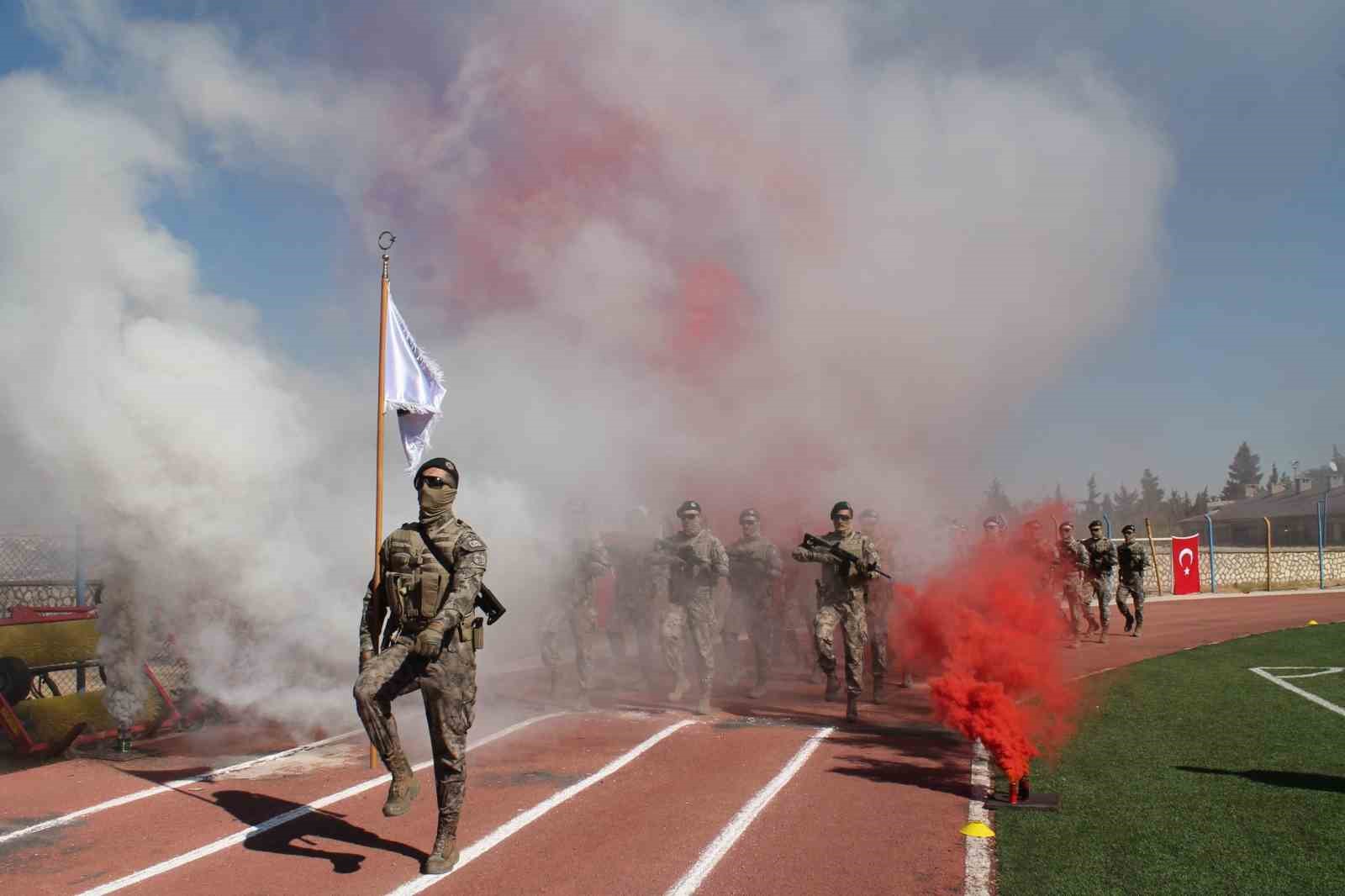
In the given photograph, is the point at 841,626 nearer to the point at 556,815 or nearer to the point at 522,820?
the point at 556,815

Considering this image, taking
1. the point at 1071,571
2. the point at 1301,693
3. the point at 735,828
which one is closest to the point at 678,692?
the point at 735,828

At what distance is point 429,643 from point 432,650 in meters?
0.05

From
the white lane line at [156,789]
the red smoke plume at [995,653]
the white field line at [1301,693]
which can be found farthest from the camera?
the white field line at [1301,693]

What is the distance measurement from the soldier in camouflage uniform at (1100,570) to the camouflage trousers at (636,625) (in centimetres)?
850

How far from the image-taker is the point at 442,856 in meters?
6.25

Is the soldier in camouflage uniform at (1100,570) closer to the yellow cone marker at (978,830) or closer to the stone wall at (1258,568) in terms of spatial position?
the stone wall at (1258,568)

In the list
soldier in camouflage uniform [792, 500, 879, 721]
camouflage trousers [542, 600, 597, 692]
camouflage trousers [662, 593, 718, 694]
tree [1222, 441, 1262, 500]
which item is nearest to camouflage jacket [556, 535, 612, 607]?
camouflage trousers [542, 600, 597, 692]

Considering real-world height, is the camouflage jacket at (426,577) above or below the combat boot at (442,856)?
above

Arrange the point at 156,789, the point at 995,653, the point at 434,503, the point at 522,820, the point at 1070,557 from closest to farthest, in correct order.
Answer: the point at 434,503
the point at 522,820
the point at 156,789
the point at 995,653
the point at 1070,557

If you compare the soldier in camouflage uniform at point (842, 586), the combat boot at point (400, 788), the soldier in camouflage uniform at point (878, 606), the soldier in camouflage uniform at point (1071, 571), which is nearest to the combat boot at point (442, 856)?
the combat boot at point (400, 788)

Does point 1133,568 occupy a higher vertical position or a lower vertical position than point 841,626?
higher

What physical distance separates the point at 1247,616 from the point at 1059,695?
52.3 ft

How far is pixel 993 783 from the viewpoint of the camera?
26.6 feet

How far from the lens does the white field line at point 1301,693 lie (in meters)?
10.9
